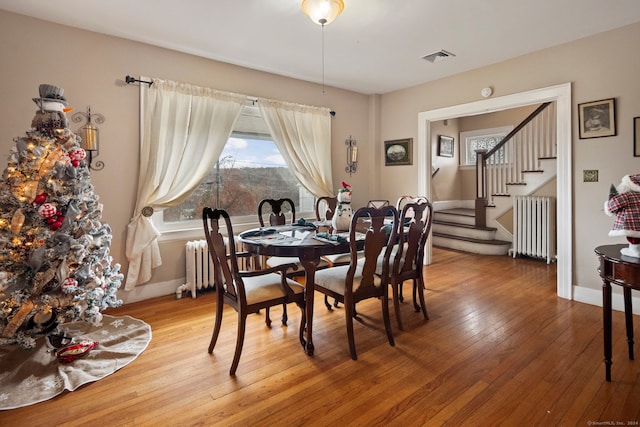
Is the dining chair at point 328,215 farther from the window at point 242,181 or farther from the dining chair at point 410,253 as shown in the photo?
the window at point 242,181

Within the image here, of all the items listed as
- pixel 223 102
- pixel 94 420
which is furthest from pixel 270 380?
pixel 223 102

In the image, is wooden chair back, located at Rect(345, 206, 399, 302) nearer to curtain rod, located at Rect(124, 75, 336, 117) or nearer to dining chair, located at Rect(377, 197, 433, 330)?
dining chair, located at Rect(377, 197, 433, 330)

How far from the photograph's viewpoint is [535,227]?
5.01 m

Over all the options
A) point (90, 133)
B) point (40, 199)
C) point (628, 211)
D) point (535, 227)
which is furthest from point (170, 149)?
point (535, 227)

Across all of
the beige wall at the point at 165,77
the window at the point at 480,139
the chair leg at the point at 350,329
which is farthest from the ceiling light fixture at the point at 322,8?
the window at the point at 480,139

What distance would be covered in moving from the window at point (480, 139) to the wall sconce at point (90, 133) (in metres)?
6.63

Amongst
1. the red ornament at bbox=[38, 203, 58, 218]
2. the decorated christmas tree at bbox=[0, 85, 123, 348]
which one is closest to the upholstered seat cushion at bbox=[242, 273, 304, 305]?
→ the decorated christmas tree at bbox=[0, 85, 123, 348]

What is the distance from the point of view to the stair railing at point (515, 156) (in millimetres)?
5137

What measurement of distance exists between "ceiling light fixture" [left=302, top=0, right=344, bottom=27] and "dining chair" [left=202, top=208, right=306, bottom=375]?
59.1 inches

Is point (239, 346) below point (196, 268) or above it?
below

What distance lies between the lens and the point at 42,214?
2158 mm

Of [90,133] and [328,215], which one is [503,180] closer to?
[328,215]

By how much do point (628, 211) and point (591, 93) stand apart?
202cm

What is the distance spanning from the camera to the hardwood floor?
5.57 feet
